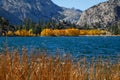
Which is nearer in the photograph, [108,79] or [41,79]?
[41,79]

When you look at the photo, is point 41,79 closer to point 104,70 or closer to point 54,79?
point 54,79

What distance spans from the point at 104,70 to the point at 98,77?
205 centimetres

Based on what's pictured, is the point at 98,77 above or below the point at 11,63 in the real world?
below

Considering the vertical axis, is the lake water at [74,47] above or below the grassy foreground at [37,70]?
below

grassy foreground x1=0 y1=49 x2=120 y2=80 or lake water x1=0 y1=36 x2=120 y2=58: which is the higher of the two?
grassy foreground x1=0 y1=49 x2=120 y2=80

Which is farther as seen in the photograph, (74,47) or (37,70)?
(74,47)

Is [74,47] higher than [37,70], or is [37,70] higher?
[37,70]

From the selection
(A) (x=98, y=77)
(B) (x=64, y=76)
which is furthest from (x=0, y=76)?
(A) (x=98, y=77)

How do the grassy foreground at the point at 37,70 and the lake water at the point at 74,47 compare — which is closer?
the grassy foreground at the point at 37,70

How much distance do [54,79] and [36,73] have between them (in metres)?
0.56

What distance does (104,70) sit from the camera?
13.9 metres

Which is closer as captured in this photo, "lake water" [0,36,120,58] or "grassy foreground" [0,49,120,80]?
"grassy foreground" [0,49,120,80]

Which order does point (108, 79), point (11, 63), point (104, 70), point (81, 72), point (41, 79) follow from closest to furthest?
point (41, 79), point (11, 63), point (81, 72), point (108, 79), point (104, 70)

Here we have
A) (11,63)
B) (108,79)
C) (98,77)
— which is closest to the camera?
(11,63)
